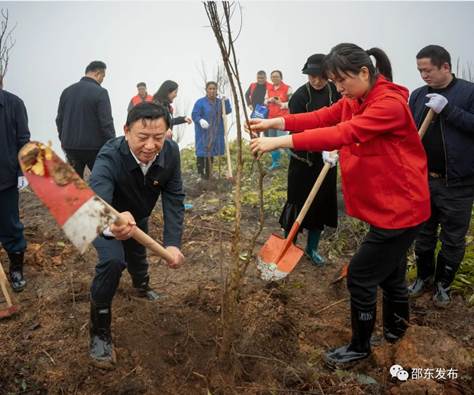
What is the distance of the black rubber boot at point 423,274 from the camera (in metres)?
3.34

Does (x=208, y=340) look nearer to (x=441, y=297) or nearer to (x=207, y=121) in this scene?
(x=441, y=297)

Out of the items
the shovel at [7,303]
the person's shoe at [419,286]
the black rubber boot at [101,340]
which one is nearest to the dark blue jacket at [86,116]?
the shovel at [7,303]

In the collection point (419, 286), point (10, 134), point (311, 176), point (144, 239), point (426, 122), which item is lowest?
point (419, 286)

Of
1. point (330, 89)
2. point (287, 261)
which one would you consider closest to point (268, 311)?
point (287, 261)

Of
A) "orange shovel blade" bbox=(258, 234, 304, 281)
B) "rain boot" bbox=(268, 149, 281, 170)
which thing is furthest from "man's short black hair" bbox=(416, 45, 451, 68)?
"rain boot" bbox=(268, 149, 281, 170)

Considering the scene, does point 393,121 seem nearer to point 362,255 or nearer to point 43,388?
point 362,255

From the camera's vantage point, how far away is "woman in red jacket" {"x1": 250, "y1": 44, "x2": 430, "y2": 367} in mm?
1967

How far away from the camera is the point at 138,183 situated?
2.49 metres

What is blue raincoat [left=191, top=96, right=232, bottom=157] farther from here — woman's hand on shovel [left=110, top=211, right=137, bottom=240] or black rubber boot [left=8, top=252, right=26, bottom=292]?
woman's hand on shovel [left=110, top=211, right=137, bottom=240]

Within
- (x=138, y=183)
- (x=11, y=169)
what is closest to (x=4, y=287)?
(x=11, y=169)

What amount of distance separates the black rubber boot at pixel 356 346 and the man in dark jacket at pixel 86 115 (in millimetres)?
3526

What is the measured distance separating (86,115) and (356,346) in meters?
3.85

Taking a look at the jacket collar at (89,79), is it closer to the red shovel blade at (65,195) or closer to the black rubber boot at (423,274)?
the red shovel blade at (65,195)

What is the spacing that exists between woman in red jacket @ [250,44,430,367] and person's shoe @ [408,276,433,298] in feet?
3.42
